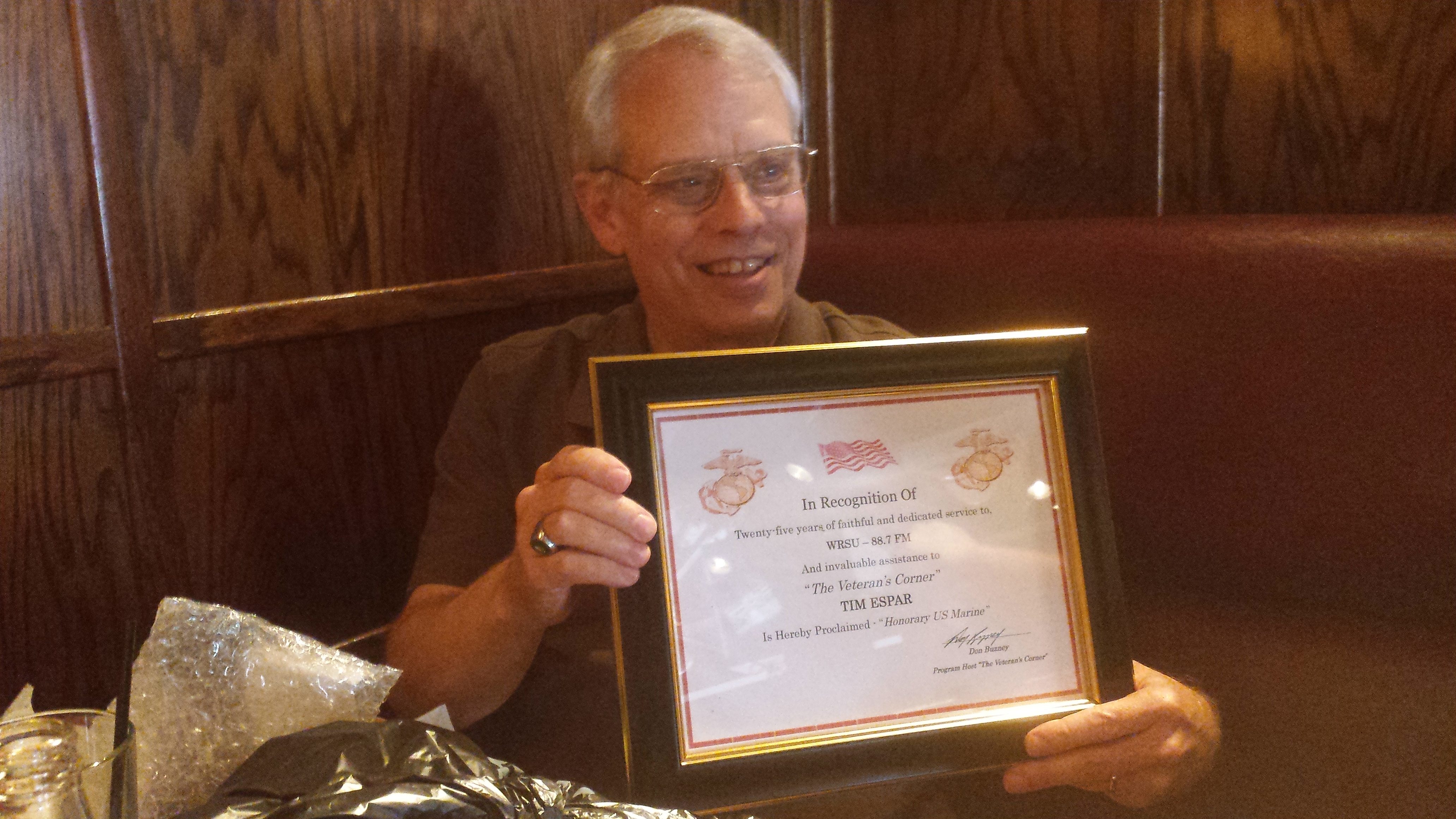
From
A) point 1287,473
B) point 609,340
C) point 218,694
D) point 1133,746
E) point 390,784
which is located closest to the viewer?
point 390,784

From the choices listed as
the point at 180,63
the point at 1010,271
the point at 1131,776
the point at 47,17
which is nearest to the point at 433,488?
the point at 180,63

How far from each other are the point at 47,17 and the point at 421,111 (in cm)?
53

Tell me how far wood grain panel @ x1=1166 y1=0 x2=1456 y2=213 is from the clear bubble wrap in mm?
1457

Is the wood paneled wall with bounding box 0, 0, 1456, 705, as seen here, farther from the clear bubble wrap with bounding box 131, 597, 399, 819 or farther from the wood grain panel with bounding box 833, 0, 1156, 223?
the clear bubble wrap with bounding box 131, 597, 399, 819

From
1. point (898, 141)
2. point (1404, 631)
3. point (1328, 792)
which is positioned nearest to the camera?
point (1328, 792)

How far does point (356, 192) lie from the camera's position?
5.12 ft

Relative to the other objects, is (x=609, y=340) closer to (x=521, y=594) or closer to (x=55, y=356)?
(x=521, y=594)

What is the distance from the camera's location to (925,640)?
39.4 inches

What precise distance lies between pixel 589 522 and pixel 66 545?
0.74m

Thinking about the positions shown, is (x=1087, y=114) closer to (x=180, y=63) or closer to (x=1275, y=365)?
(x=1275, y=365)

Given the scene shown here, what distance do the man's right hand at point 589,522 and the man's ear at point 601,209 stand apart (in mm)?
614

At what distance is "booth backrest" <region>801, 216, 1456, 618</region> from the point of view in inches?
49.8
